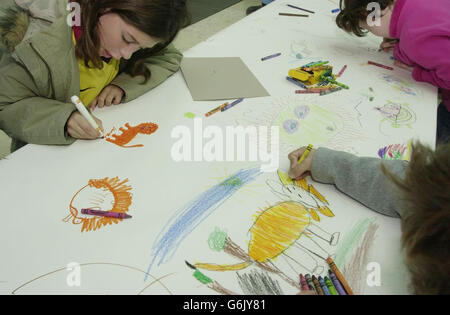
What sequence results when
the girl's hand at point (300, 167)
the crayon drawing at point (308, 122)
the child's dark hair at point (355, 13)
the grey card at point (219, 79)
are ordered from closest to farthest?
1. the girl's hand at point (300, 167)
2. the crayon drawing at point (308, 122)
3. the grey card at point (219, 79)
4. the child's dark hair at point (355, 13)

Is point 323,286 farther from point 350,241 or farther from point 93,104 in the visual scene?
point 93,104

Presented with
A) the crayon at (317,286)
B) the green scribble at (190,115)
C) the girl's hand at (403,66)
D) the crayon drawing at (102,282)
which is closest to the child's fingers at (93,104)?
the green scribble at (190,115)

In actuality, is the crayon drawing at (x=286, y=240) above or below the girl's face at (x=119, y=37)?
below

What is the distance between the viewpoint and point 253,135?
783mm

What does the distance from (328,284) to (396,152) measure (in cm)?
40

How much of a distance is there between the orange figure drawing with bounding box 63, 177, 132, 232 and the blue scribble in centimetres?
10

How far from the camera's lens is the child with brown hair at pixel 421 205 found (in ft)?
1.39

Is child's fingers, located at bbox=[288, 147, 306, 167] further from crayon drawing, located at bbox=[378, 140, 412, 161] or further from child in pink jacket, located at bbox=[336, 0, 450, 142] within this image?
child in pink jacket, located at bbox=[336, 0, 450, 142]

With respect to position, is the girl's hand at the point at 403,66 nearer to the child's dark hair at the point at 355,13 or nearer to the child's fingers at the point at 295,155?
the child's dark hair at the point at 355,13

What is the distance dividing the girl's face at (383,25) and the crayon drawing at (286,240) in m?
0.75

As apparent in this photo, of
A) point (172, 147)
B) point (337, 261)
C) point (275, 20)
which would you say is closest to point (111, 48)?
point (172, 147)

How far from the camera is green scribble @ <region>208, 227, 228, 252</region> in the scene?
0.54m

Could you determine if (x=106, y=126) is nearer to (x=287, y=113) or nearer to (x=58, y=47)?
(x=58, y=47)

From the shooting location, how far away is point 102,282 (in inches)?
19.1
